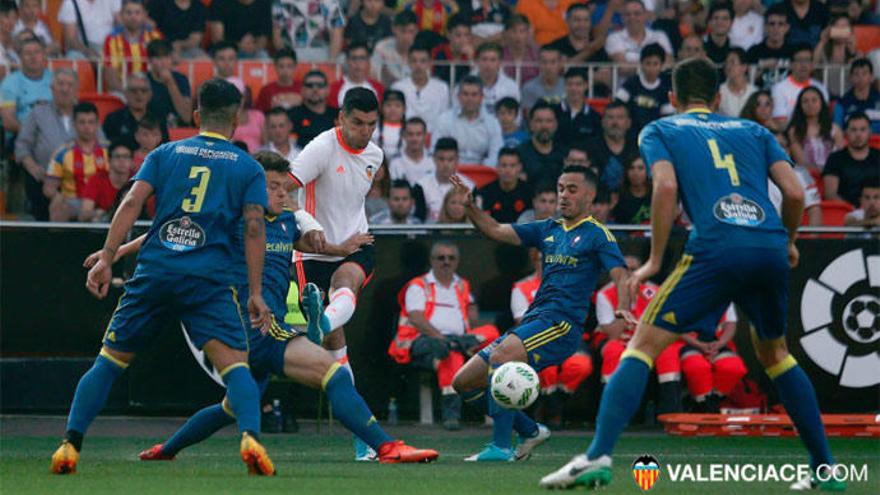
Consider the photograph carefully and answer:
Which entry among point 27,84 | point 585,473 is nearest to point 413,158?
point 27,84

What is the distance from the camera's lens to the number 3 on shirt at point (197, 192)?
8.98 metres

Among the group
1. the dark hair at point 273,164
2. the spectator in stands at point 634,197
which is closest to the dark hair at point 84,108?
the spectator in stands at point 634,197

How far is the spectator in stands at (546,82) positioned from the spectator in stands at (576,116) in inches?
15.2

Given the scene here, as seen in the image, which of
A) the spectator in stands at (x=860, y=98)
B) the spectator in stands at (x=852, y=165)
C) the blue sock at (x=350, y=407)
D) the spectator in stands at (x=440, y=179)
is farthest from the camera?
the spectator in stands at (x=860, y=98)

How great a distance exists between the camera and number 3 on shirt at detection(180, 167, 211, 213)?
8984 mm

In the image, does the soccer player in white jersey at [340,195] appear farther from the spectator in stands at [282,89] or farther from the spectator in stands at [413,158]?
the spectator in stands at [282,89]

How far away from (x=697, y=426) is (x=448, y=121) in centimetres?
528

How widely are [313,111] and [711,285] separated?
9.52 metres

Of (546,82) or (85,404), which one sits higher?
(546,82)

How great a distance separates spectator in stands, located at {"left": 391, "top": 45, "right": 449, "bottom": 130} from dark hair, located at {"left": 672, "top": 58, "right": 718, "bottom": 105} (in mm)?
9613

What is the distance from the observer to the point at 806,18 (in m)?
19.9

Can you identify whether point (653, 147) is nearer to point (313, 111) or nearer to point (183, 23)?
point (313, 111)

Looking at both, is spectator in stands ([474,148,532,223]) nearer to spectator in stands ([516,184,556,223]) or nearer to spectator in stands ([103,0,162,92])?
spectator in stands ([516,184,556,223])

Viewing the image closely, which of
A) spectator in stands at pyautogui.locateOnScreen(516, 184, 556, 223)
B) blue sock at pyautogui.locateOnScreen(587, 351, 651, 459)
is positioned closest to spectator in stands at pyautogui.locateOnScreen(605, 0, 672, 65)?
spectator in stands at pyautogui.locateOnScreen(516, 184, 556, 223)
